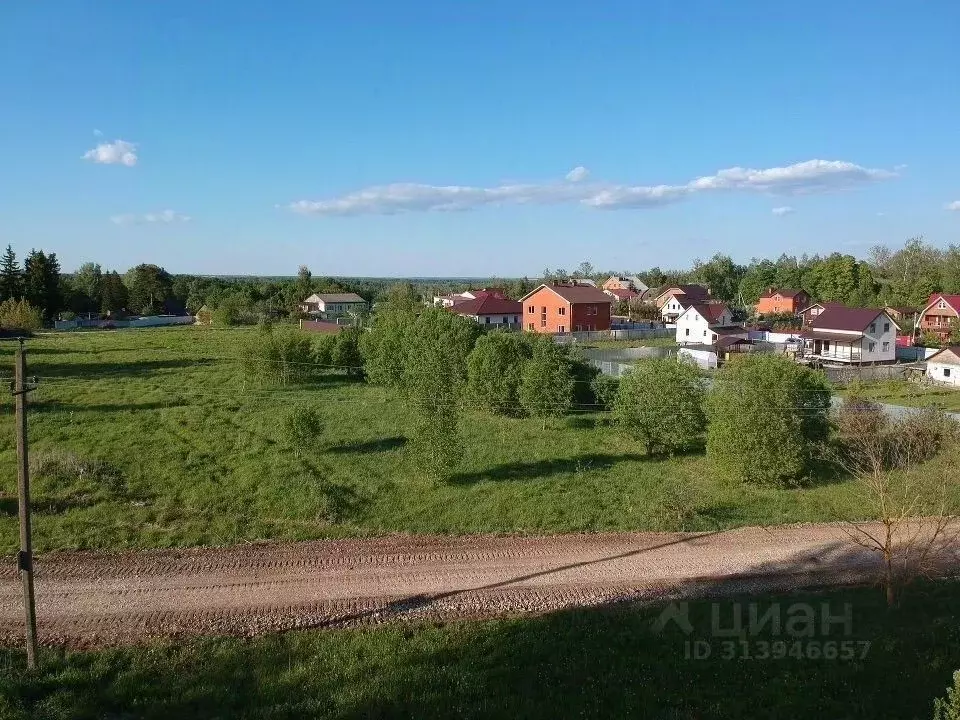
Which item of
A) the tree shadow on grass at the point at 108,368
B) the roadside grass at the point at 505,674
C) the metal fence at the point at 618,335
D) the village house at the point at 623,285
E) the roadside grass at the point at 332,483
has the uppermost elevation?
the village house at the point at 623,285

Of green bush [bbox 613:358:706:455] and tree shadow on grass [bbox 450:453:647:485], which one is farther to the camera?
green bush [bbox 613:358:706:455]

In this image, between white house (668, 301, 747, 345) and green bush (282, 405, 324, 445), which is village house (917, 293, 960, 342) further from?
green bush (282, 405, 324, 445)

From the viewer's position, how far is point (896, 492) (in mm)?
16203

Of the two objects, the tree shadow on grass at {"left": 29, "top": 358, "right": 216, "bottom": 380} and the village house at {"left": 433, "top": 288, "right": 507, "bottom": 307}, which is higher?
the village house at {"left": 433, "top": 288, "right": 507, "bottom": 307}

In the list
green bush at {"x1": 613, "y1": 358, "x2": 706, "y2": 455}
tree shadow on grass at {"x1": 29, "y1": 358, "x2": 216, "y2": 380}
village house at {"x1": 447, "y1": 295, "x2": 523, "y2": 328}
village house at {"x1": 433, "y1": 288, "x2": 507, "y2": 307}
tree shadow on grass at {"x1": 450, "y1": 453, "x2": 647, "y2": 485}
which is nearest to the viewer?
tree shadow on grass at {"x1": 450, "y1": 453, "x2": 647, "y2": 485}

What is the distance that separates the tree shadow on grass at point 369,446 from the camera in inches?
852

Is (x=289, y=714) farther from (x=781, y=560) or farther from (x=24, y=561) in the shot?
(x=781, y=560)

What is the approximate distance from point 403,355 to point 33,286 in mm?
56680

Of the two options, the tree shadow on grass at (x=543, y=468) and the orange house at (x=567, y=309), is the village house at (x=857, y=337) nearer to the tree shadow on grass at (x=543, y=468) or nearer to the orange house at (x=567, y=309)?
the orange house at (x=567, y=309)

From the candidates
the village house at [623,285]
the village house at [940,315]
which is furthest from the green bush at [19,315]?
the village house at [623,285]

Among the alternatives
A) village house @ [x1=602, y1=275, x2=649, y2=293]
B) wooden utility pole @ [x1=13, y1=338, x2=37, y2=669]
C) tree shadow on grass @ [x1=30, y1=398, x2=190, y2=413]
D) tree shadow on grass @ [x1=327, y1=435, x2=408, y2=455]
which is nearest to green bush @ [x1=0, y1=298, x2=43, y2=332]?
tree shadow on grass @ [x1=30, y1=398, x2=190, y2=413]

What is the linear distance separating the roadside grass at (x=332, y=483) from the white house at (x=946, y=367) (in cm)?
2165

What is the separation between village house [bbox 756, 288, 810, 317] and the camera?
261ft

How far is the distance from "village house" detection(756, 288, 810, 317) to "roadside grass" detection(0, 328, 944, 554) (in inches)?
2419
